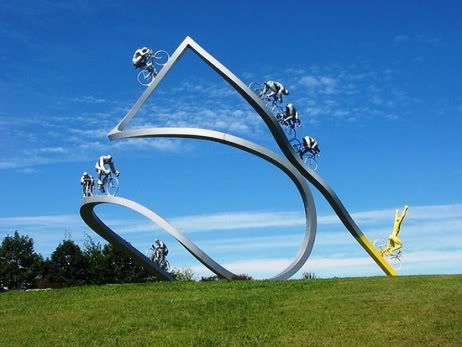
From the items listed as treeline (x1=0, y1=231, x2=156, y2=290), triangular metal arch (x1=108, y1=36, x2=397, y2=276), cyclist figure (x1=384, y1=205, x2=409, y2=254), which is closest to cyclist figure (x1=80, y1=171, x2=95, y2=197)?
triangular metal arch (x1=108, y1=36, x2=397, y2=276)

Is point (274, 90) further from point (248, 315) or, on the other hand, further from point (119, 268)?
point (119, 268)

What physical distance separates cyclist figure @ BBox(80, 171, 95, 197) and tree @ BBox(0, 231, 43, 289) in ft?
76.2

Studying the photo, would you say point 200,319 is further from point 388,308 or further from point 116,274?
point 116,274

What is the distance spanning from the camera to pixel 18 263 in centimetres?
4441

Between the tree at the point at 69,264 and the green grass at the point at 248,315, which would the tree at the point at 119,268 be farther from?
the green grass at the point at 248,315

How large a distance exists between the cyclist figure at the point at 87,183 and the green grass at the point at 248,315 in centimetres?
374

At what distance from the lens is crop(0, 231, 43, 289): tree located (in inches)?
1727

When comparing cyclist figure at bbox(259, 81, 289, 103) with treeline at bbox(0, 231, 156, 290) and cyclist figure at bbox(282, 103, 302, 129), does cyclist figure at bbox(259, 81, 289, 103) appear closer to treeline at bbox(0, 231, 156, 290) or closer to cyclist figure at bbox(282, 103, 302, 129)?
cyclist figure at bbox(282, 103, 302, 129)

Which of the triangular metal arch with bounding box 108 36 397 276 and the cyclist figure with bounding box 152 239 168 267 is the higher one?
the triangular metal arch with bounding box 108 36 397 276

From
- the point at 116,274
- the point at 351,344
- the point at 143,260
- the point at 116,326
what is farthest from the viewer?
the point at 116,274

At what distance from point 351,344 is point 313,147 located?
12294mm

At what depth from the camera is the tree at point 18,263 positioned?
43.9 metres

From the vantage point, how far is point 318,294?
56.7 feet

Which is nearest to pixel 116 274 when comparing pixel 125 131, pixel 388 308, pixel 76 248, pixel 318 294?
pixel 76 248
